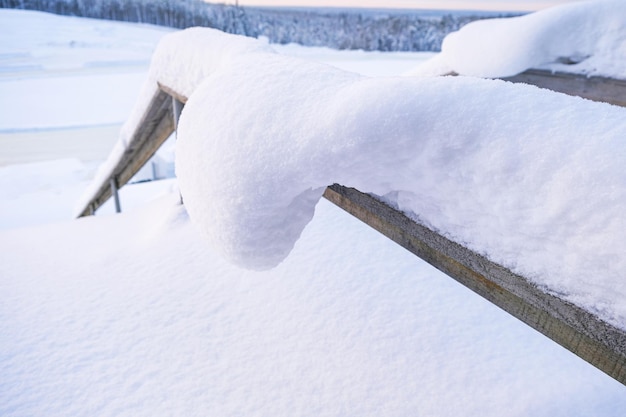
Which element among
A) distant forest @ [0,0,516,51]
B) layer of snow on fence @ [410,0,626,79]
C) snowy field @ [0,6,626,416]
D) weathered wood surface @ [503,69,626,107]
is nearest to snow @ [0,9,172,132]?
distant forest @ [0,0,516,51]

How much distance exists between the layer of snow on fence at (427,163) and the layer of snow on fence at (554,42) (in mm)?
1880

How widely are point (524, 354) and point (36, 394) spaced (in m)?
1.72

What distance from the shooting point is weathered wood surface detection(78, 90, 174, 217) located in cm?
240

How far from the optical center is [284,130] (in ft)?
2.69

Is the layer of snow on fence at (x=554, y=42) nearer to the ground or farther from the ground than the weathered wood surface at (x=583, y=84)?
farther from the ground

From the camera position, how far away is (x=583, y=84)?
2.27 m

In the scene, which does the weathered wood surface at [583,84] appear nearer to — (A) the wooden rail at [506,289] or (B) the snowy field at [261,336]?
(B) the snowy field at [261,336]

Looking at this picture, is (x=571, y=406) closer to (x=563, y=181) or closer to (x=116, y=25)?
(x=563, y=181)

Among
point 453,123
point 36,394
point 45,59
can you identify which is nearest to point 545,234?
point 453,123

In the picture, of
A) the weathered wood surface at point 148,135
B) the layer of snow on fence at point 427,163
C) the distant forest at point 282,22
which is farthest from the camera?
the distant forest at point 282,22

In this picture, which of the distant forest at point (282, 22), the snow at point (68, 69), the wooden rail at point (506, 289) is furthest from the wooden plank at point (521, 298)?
the distant forest at point (282, 22)

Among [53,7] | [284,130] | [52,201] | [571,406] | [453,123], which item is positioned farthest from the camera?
[53,7]

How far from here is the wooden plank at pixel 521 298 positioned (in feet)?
1.91

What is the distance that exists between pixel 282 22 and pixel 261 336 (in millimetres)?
36920
